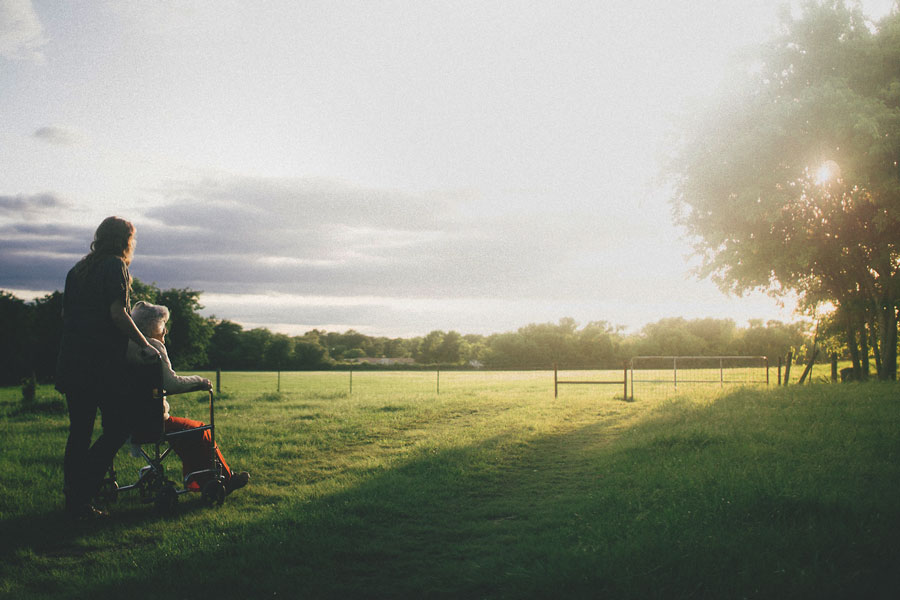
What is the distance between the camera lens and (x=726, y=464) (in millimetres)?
7254

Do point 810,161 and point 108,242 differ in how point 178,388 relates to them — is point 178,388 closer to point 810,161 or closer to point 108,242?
point 108,242

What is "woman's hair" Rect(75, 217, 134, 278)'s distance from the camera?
5207 mm

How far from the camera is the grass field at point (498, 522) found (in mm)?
3857

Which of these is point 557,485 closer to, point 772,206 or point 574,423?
point 574,423

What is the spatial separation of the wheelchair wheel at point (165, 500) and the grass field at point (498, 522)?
0.12m

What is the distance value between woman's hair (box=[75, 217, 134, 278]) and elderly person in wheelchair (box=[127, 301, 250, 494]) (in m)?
0.61

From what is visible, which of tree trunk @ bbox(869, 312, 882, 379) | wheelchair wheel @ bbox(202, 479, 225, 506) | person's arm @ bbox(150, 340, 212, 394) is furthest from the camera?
tree trunk @ bbox(869, 312, 882, 379)

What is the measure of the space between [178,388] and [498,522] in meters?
3.52

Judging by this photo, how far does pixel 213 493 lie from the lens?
5766mm

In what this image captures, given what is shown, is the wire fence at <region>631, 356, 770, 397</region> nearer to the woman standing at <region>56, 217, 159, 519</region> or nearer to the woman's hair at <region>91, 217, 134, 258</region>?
the woman standing at <region>56, 217, 159, 519</region>

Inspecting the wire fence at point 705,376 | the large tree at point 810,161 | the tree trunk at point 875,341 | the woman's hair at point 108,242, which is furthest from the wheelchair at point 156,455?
the tree trunk at point 875,341

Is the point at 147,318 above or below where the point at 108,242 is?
below

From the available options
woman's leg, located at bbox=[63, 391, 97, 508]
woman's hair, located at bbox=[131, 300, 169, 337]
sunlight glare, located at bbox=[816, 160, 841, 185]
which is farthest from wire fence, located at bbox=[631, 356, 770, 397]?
woman's leg, located at bbox=[63, 391, 97, 508]

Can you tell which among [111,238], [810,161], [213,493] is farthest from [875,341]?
[111,238]
